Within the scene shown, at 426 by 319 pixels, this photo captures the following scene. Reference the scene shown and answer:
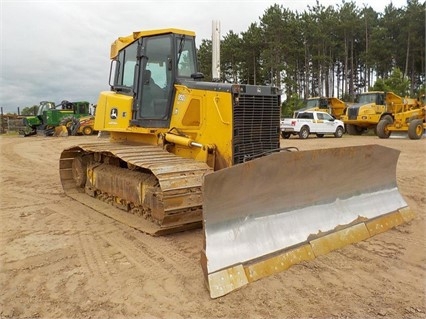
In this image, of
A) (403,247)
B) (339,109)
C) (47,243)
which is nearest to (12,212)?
(47,243)

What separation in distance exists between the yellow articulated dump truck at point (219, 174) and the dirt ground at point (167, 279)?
205 mm

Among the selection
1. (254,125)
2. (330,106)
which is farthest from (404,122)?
(254,125)

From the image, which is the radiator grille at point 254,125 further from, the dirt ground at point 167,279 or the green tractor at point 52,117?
the green tractor at point 52,117

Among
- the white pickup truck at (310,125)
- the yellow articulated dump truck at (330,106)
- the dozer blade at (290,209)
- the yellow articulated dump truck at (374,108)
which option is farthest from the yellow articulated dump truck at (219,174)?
the yellow articulated dump truck at (330,106)

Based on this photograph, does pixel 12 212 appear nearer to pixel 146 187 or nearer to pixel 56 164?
pixel 146 187

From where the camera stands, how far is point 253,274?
12.2 ft

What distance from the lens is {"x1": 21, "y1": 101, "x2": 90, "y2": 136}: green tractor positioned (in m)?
29.5

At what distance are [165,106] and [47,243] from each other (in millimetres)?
2596

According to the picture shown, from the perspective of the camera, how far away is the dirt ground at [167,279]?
3.27m

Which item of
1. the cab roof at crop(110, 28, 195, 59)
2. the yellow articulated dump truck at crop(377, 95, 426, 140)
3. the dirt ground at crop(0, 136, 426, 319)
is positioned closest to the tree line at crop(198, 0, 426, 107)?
the yellow articulated dump truck at crop(377, 95, 426, 140)

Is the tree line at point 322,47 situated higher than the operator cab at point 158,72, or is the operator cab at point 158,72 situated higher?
the tree line at point 322,47

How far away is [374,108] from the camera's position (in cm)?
2383

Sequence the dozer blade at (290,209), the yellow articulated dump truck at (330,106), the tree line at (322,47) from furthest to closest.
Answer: the tree line at (322,47) < the yellow articulated dump truck at (330,106) < the dozer blade at (290,209)

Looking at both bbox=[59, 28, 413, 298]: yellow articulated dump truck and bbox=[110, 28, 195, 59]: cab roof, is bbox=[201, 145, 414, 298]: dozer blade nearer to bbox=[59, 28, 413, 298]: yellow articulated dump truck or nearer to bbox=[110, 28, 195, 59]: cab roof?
bbox=[59, 28, 413, 298]: yellow articulated dump truck
